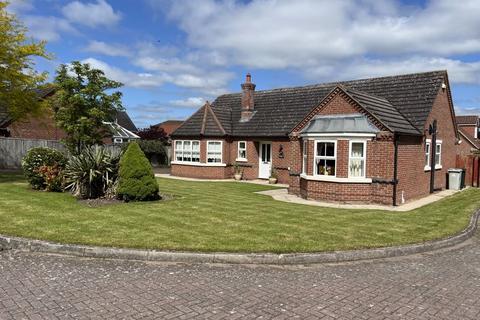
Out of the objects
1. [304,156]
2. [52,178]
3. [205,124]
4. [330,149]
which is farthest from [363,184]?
[205,124]

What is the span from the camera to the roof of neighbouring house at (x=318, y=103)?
17062 mm

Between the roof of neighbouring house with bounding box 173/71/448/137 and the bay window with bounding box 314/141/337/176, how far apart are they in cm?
204

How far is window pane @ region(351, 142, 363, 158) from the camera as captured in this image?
50.9 feet

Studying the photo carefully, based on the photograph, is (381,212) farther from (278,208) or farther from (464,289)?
(464,289)

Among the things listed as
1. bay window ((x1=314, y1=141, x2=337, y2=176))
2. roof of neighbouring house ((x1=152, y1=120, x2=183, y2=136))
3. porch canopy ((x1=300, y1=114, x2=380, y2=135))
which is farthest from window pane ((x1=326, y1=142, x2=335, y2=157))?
roof of neighbouring house ((x1=152, y1=120, x2=183, y2=136))

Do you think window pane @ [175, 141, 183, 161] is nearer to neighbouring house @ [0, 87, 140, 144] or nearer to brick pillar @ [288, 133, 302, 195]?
neighbouring house @ [0, 87, 140, 144]

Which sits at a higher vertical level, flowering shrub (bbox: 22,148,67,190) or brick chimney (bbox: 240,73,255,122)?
brick chimney (bbox: 240,73,255,122)

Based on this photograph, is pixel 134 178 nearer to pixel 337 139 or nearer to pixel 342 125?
pixel 337 139

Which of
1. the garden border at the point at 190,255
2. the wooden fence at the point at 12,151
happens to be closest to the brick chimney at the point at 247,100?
the wooden fence at the point at 12,151

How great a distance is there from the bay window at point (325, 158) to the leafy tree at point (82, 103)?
51.1 ft

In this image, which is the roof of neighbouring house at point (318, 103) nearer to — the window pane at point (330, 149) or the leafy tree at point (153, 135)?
the window pane at point (330, 149)

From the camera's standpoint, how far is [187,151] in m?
27.2

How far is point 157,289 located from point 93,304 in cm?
96

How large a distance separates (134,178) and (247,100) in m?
15.0
